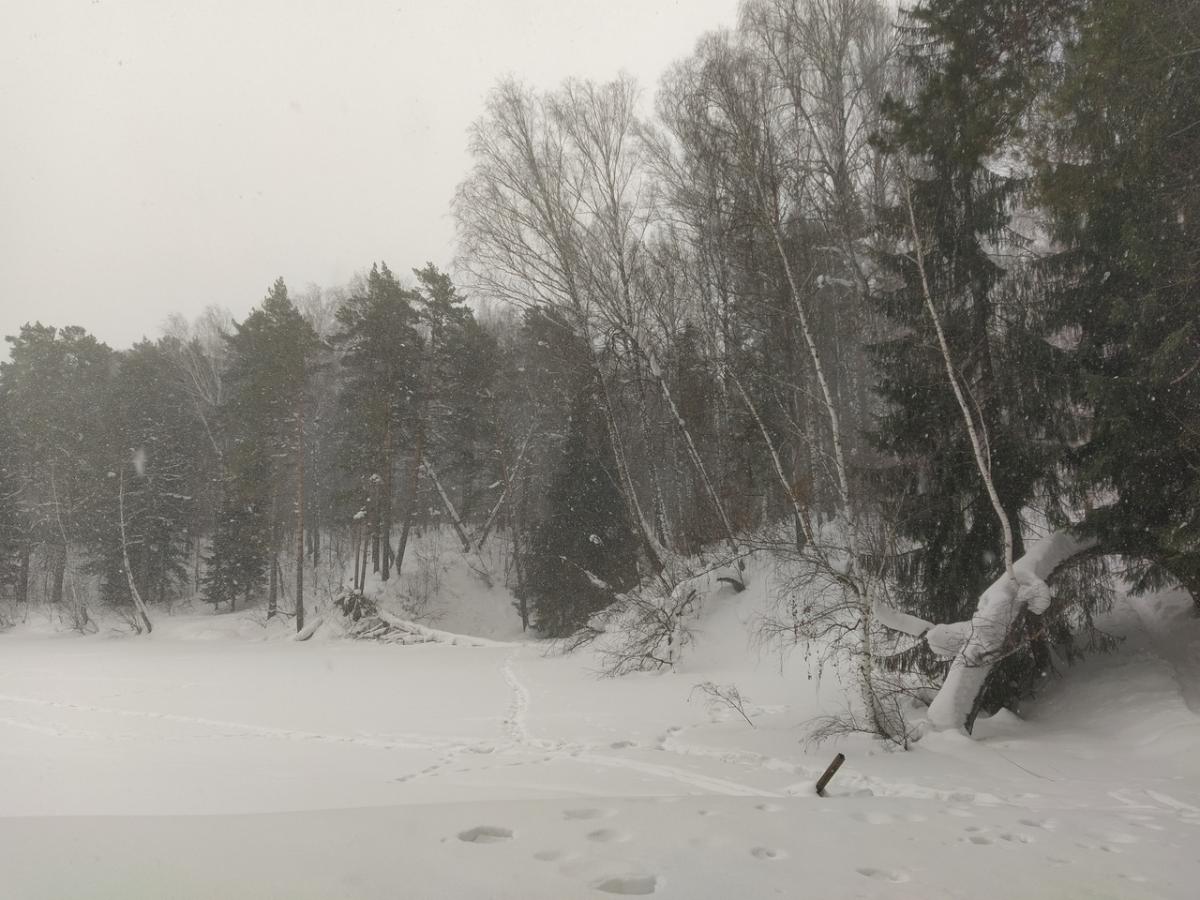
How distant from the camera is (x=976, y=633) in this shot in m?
6.93

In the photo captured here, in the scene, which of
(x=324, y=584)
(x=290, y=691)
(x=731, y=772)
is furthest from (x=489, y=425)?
(x=731, y=772)

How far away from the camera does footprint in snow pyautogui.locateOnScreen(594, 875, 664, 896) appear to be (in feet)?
11.9

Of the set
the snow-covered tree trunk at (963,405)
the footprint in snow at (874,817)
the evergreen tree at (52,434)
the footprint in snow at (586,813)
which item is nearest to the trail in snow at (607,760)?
the footprint in snow at (874,817)

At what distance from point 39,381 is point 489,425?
19.0 metres

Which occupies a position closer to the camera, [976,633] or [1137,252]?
[1137,252]

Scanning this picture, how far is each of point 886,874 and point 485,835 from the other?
2508 millimetres

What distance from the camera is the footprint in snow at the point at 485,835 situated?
4.29 m

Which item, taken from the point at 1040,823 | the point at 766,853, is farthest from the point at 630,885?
the point at 1040,823

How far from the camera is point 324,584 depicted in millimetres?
26156

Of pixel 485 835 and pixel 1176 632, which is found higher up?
pixel 1176 632

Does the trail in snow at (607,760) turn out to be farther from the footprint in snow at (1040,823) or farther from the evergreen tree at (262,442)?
the evergreen tree at (262,442)

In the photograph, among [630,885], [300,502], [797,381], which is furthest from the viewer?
[300,502]

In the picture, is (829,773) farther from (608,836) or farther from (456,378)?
(456,378)

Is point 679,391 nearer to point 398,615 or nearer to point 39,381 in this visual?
point 398,615
